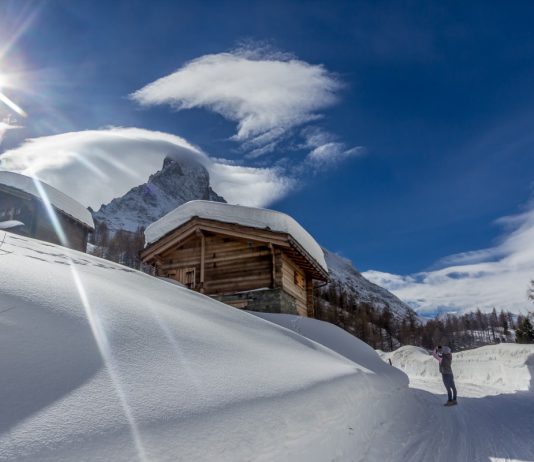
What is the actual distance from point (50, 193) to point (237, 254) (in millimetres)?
9566

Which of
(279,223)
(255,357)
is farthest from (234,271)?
(255,357)

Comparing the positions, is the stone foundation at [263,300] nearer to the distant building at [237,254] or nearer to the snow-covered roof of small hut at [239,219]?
the distant building at [237,254]

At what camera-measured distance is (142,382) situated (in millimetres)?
2139

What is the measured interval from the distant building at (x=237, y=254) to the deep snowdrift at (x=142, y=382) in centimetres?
868

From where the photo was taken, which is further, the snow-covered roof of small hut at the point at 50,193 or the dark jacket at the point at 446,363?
the snow-covered roof of small hut at the point at 50,193

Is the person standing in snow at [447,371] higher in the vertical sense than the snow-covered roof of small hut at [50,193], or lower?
lower

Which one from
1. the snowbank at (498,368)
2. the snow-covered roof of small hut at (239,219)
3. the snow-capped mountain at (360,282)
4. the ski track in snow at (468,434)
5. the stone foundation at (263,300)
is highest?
the snow-capped mountain at (360,282)

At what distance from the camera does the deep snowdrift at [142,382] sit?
1643 mm

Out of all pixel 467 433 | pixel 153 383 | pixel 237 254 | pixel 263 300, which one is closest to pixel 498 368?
pixel 263 300

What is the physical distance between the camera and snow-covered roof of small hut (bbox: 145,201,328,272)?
13.0 m

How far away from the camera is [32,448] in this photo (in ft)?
4.69

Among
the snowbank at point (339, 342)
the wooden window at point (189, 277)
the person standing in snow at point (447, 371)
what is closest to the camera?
the snowbank at point (339, 342)

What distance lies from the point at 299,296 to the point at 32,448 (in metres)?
14.1

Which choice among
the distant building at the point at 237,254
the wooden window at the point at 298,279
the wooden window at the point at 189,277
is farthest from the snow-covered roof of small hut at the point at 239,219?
the wooden window at the point at 189,277
